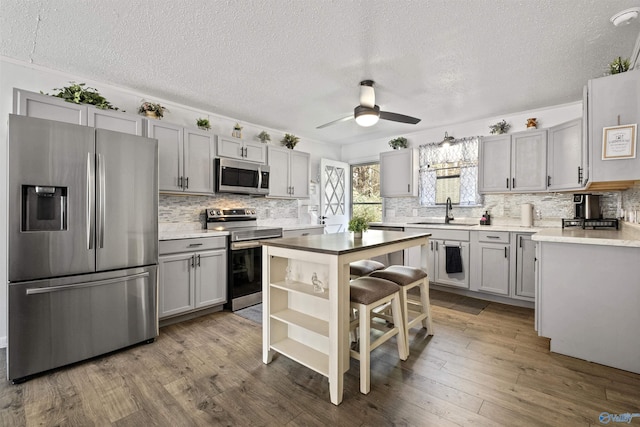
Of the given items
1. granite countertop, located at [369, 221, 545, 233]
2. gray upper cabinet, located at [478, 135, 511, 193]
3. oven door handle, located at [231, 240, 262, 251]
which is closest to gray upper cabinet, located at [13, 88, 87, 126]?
oven door handle, located at [231, 240, 262, 251]

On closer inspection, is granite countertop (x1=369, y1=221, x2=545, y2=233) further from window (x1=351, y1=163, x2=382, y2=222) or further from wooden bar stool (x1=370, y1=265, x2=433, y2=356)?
wooden bar stool (x1=370, y1=265, x2=433, y2=356)

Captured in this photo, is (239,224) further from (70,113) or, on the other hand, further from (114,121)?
(70,113)

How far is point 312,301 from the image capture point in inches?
85.8

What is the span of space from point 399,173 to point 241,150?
2.66 m

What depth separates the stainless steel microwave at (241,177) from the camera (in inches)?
147

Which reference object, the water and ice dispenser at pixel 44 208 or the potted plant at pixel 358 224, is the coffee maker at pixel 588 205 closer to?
the potted plant at pixel 358 224

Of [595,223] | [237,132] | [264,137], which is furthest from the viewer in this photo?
[264,137]

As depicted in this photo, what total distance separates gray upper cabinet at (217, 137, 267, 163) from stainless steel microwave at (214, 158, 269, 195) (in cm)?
10

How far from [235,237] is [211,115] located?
185 centimetres

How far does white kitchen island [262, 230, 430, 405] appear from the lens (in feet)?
5.84

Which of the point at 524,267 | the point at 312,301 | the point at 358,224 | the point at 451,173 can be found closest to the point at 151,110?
the point at 358,224

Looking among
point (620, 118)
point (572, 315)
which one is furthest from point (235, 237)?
point (620, 118)

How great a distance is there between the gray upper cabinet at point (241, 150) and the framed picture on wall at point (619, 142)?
3.66m

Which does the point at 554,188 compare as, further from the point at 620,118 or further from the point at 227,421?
the point at 227,421
